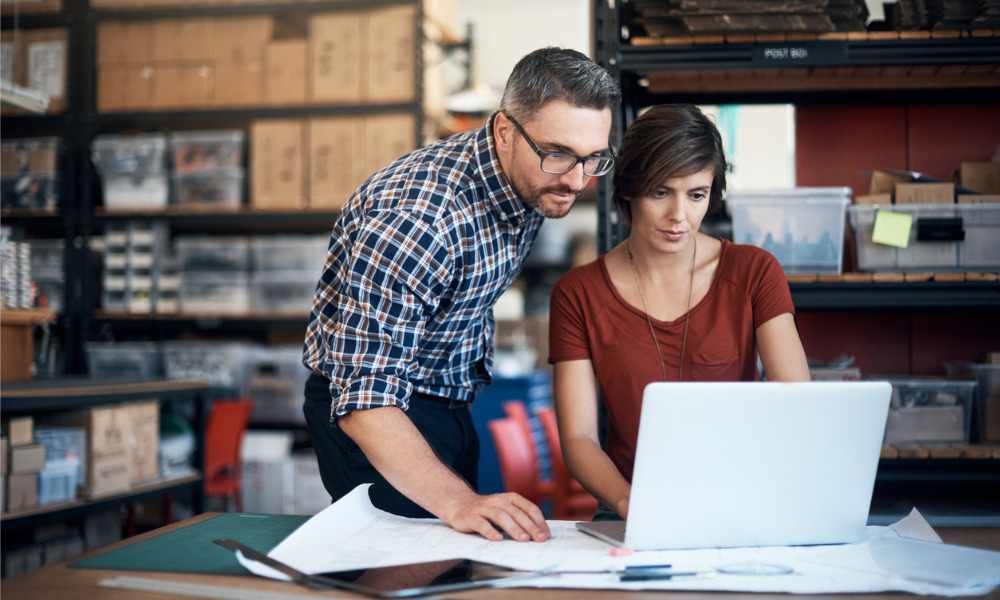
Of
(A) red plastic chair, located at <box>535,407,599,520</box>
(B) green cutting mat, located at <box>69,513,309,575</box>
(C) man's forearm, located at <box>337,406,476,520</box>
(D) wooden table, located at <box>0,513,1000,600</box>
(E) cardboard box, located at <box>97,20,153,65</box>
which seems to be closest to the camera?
(D) wooden table, located at <box>0,513,1000,600</box>

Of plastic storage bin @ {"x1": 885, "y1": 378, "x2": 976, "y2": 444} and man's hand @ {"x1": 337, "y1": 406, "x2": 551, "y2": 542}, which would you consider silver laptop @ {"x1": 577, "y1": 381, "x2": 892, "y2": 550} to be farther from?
plastic storage bin @ {"x1": 885, "y1": 378, "x2": 976, "y2": 444}

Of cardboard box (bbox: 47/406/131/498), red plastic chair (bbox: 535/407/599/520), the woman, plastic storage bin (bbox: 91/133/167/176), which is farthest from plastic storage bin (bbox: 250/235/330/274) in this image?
the woman

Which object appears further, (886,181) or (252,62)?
(252,62)

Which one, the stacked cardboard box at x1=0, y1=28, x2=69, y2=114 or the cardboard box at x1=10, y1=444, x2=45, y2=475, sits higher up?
the stacked cardboard box at x1=0, y1=28, x2=69, y2=114

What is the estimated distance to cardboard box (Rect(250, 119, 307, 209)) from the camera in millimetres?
3877

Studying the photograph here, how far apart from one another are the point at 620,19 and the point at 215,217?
2773 millimetres

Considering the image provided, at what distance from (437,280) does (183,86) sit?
327cm

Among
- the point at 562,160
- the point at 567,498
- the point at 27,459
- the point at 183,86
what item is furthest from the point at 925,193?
the point at 183,86

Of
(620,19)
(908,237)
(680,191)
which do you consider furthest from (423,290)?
(908,237)

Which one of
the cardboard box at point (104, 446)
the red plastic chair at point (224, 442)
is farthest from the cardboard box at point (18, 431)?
the red plastic chair at point (224, 442)

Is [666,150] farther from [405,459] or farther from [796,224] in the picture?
[405,459]

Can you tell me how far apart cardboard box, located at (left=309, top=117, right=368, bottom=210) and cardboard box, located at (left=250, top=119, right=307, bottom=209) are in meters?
0.07

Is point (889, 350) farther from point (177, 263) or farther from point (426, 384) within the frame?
point (177, 263)

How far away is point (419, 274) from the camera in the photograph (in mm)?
1207
